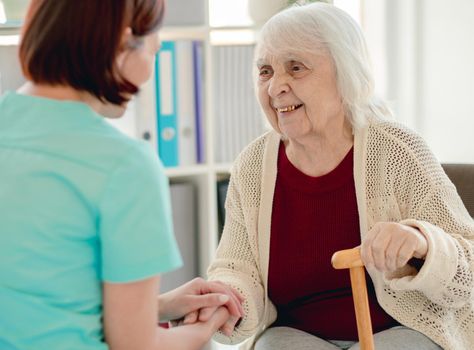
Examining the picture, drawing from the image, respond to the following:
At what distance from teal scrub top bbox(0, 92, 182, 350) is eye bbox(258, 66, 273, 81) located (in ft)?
2.51

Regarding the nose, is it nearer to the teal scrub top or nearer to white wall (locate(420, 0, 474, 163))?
the teal scrub top

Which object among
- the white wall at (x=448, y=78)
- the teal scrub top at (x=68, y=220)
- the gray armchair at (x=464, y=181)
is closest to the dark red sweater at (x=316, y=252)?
the gray armchair at (x=464, y=181)

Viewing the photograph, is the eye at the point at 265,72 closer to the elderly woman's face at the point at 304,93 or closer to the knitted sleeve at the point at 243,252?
the elderly woman's face at the point at 304,93

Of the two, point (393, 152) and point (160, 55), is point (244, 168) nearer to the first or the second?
point (393, 152)

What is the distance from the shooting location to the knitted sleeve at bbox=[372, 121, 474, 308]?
1419 mm

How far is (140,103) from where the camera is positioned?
8.01 ft

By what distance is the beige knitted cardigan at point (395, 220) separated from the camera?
1.46m

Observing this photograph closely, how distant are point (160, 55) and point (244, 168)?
0.80 metres

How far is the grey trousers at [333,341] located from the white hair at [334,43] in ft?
1.52

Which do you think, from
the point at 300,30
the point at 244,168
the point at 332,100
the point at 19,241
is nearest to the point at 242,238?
the point at 244,168

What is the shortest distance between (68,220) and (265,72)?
872 millimetres

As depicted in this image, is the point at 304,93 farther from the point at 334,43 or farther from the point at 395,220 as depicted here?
the point at 395,220

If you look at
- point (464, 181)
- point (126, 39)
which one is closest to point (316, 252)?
point (464, 181)

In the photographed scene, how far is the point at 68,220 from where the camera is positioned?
97 centimetres
